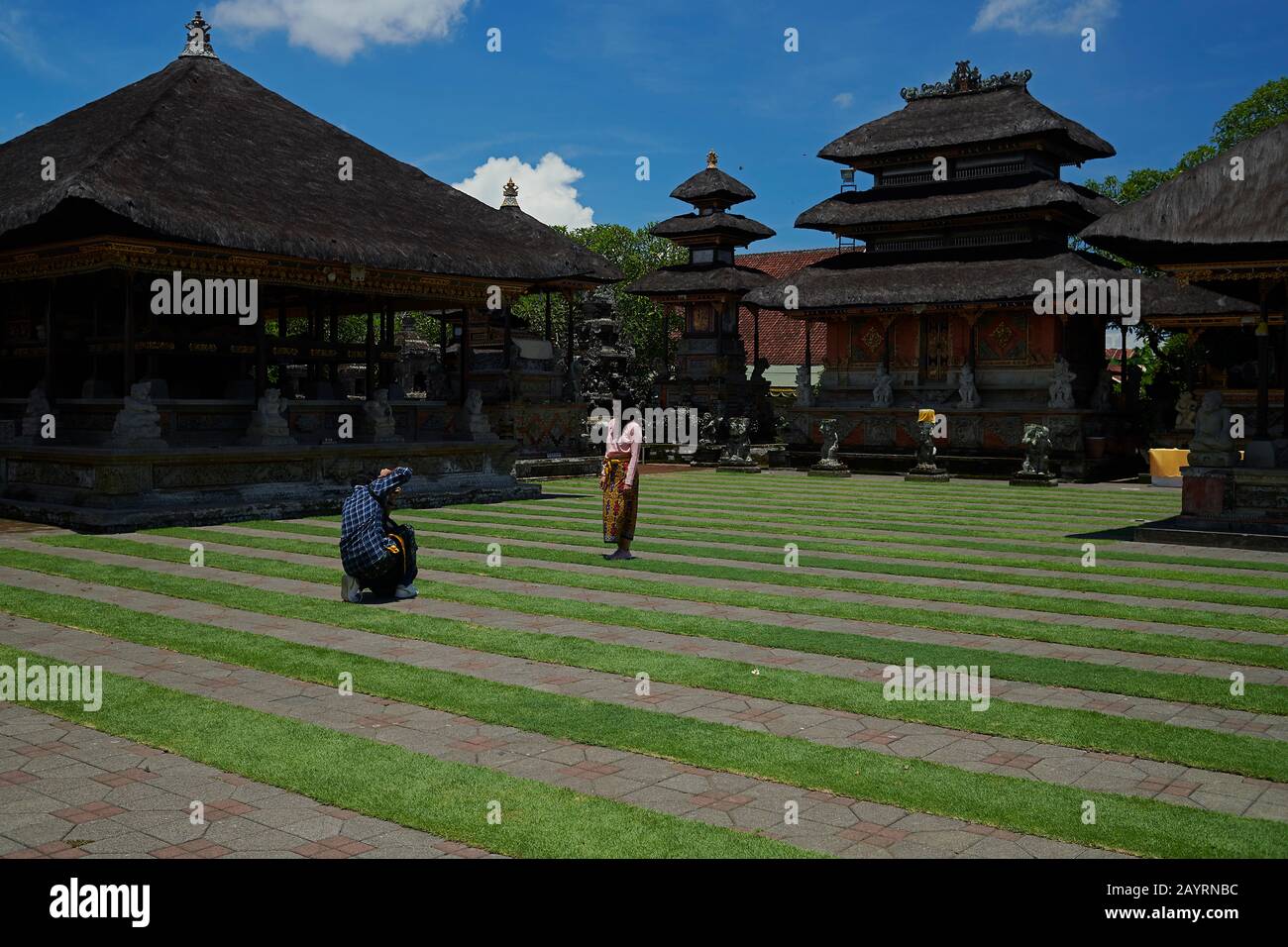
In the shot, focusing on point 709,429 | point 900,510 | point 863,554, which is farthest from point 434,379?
point 863,554

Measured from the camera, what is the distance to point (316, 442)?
66.1ft

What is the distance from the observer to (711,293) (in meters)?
41.8

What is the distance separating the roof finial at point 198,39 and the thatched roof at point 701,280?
2090 cm

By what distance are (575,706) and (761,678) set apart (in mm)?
1376

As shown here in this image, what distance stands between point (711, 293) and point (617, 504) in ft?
96.7

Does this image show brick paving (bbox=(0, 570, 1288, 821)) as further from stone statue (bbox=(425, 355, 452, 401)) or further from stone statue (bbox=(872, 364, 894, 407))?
stone statue (bbox=(872, 364, 894, 407))

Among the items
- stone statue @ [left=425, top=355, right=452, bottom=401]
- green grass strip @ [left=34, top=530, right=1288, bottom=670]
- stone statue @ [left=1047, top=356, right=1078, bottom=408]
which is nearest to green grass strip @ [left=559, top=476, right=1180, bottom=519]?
stone statue @ [left=1047, top=356, right=1078, bottom=408]

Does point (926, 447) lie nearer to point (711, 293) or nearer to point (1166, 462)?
point (1166, 462)

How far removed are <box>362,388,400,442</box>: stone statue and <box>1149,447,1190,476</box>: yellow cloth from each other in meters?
17.3

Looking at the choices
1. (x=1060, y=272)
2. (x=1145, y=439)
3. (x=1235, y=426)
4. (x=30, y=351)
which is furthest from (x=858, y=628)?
(x=1145, y=439)

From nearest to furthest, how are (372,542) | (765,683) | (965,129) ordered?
(765,683) → (372,542) → (965,129)
